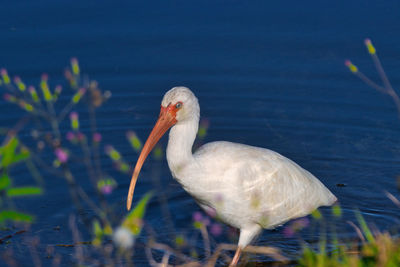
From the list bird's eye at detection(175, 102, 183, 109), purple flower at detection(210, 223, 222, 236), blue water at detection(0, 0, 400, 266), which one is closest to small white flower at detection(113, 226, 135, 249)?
bird's eye at detection(175, 102, 183, 109)

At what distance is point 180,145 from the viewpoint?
5426 mm

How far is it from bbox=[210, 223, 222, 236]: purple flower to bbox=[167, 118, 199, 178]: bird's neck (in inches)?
43.1

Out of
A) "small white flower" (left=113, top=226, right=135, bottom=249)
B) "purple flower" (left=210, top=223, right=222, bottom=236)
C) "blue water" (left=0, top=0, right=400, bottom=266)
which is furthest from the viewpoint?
"blue water" (left=0, top=0, right=400, bottom=266)

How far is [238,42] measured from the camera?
9.29 meters

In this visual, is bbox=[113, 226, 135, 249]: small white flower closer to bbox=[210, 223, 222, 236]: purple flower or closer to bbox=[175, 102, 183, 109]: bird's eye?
bbox=[175, 102, 183, 109]: bird's eye

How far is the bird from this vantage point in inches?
Result: 214

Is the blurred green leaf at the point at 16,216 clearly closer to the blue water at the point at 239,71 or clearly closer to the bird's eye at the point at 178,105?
the bird's eye at the point at 178,105

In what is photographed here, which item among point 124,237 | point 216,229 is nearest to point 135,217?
point 124,237

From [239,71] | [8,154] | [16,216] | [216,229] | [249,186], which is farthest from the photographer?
[239,71]

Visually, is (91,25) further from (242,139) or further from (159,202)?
(159,202)

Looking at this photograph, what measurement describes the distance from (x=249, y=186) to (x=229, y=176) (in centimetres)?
23

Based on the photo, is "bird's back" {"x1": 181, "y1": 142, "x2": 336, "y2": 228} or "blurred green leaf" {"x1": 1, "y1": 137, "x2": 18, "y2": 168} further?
"bird's back" {"x1": 181, "y1": 142, "x2": 336, "y2": 228}

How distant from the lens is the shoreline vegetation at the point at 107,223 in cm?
362

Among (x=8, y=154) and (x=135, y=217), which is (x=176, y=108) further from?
(x=8, y=154)
